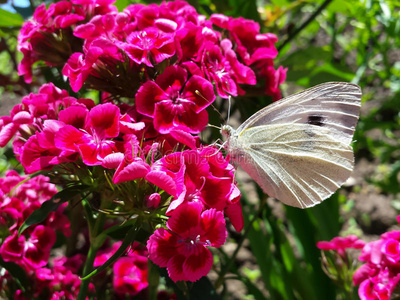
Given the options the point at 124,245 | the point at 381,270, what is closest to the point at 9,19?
the point at 124,245

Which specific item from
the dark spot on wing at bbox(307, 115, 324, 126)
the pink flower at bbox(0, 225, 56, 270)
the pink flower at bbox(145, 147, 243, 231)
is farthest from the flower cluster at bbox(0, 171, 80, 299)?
the dark spot on wing at bbox(307, 115, 324, 126)

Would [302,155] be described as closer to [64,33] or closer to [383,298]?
[383,298]

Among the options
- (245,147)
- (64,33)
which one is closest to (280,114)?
(245,147)

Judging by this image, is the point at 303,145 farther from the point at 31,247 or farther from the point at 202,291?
the point at 31,247

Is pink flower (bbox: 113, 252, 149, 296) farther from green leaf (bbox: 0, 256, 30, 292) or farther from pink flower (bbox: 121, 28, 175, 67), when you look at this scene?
pink flower (bbox: 121, 28, 175, 67)

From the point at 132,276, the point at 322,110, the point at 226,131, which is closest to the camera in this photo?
the point at 226,131
